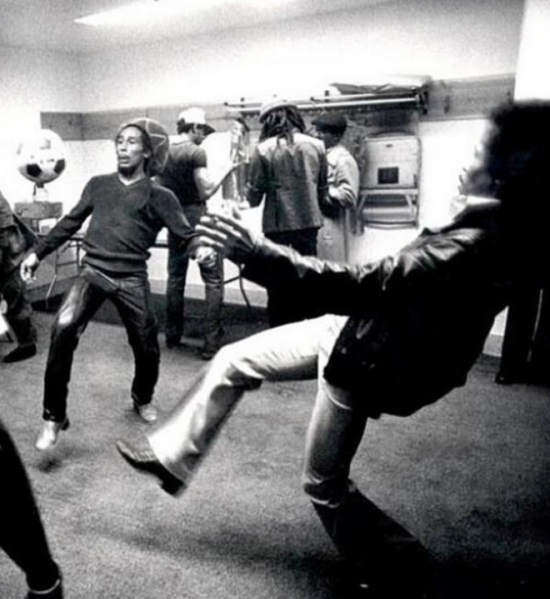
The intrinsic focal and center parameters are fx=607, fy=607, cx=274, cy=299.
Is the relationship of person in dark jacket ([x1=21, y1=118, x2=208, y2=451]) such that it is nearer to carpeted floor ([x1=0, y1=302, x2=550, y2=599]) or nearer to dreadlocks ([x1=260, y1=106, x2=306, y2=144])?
carpeted floor ([x1=0, y1=302, x2=550, y2=599])

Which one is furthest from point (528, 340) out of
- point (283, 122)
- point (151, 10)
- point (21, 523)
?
point (151, 10)

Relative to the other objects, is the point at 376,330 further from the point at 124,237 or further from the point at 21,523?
the point at 124,237

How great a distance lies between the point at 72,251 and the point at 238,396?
18.7ft

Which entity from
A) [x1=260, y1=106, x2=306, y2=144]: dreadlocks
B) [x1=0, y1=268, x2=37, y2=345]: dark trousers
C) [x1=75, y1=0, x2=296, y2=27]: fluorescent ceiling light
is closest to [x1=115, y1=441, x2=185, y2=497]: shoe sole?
[x1=260, y1=106, x2=306, y2=144]: dreadlocks

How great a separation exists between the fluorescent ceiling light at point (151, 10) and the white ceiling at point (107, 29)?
1.3 inches

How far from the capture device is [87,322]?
9.70ft

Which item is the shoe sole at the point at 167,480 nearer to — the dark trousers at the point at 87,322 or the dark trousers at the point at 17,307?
the dark trousers at the point at 87,322

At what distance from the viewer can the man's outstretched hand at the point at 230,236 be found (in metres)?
1.49

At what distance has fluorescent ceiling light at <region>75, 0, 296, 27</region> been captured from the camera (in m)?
4.88

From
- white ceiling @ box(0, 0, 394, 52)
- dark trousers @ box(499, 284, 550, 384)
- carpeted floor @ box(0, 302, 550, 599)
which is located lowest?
carpeted floor @ box(0, 302, 550, 599)

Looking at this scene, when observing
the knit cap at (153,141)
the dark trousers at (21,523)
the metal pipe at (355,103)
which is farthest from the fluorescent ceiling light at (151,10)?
the dark trousers at (21,523)

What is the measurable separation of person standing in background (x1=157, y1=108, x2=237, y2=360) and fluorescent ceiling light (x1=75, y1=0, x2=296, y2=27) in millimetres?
1016

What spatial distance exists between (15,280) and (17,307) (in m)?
0.20

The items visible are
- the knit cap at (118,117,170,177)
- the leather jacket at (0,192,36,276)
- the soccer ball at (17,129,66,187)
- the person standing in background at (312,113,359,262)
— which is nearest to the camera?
the knit cap at (118,117,170,177)
